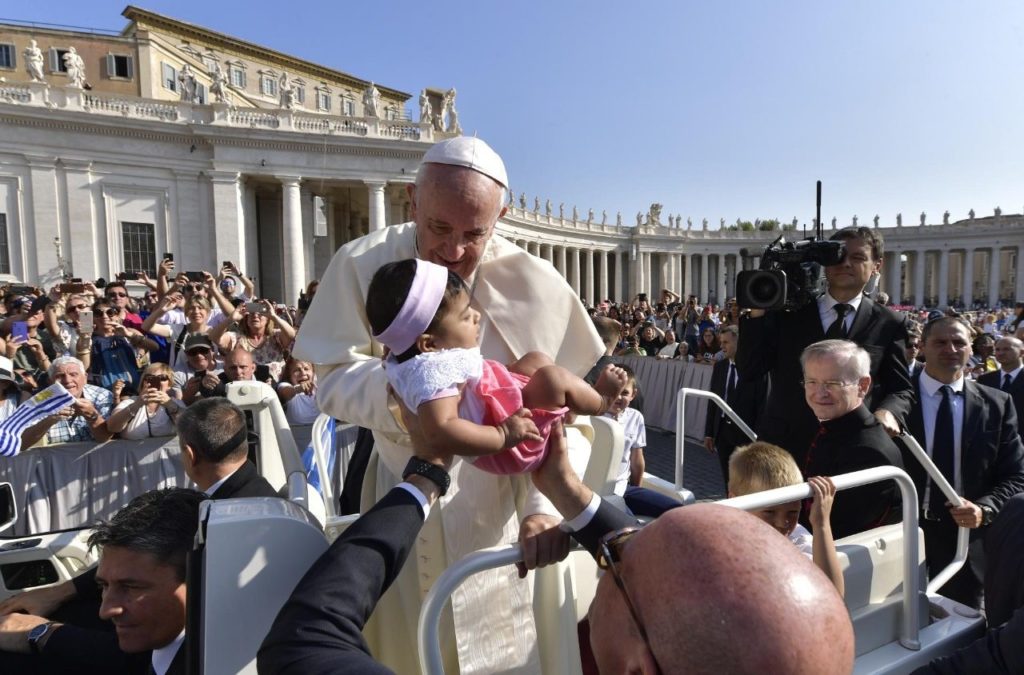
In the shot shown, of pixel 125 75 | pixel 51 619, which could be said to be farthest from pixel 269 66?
pixel 51 619

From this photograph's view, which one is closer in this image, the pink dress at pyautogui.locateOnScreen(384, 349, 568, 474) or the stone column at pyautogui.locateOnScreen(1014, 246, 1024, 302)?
the pink dress at pyautogui.locateOnScreen(384, 349, 568, 474)

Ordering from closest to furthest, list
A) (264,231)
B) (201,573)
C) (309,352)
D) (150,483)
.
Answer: (201,573), (309,352), (150,483), (264,231)

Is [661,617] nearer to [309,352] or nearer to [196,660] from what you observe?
[196,660]

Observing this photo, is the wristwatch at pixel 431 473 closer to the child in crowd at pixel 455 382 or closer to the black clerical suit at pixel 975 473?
the child in crowd at pixel 455 382

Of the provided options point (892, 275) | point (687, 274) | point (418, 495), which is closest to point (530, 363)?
point (418, 495)

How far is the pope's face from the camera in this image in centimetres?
174

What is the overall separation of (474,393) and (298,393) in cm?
512

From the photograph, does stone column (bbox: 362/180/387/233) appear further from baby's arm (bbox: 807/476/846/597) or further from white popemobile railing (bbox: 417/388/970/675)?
baby's arm (bbox: 807/476/846/597)

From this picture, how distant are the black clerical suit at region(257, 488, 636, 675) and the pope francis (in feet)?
1.24

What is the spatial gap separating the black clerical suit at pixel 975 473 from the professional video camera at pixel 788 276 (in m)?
1.29

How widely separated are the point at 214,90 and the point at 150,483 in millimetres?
27698

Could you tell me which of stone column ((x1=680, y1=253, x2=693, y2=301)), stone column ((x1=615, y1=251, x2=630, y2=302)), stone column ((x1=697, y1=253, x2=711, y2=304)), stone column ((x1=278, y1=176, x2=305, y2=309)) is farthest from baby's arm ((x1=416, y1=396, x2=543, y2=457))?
stone column ((x1=697, y1=253, x2=711, y2=304))

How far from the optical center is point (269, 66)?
49688mm

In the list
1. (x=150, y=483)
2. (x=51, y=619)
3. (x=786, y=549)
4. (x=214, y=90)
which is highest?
(x=214, y=90)
